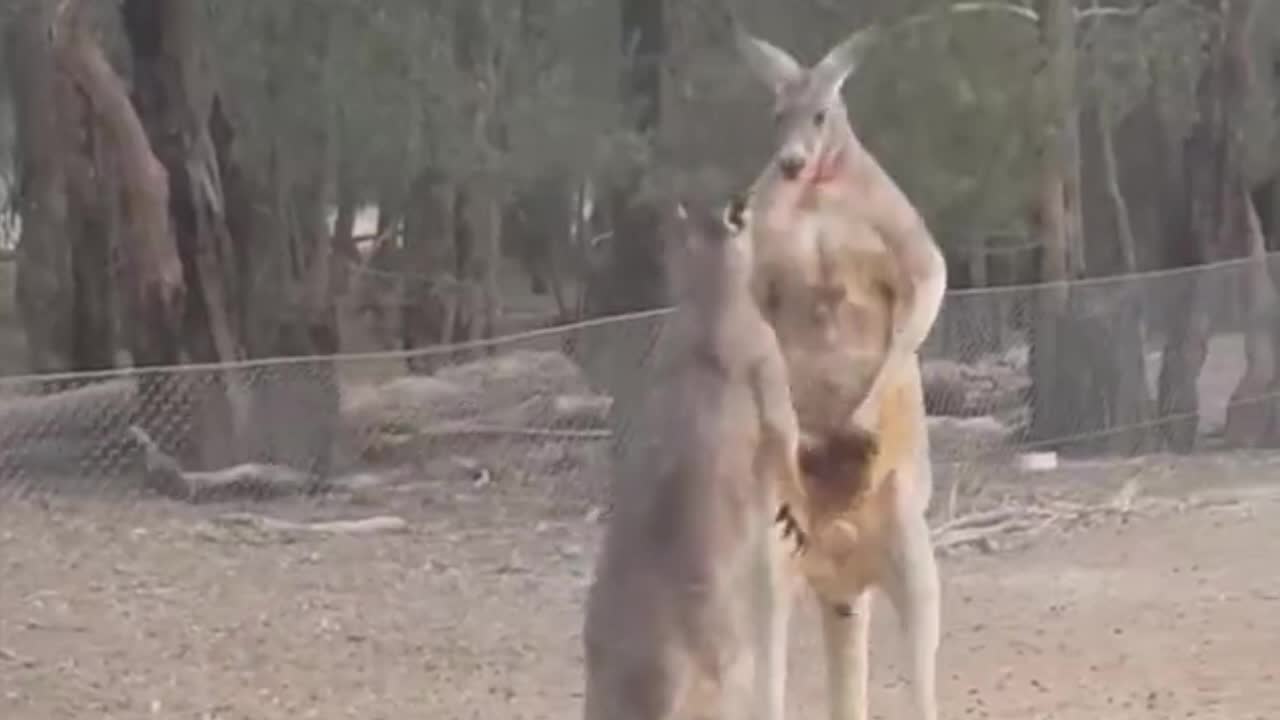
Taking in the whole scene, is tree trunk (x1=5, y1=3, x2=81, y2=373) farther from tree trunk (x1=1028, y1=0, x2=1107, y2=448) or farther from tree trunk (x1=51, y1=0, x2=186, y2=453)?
tree trunk (x1=1028, y1=0, x2=1107, y2=448)

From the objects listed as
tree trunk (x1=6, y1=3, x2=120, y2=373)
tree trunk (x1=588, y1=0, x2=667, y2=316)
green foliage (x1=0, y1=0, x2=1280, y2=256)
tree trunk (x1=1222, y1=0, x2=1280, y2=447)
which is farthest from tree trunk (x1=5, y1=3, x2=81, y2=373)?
tree trunk (x1=1222, y1=0, x2=1280, y2=447)

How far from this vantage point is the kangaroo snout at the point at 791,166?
198 inches

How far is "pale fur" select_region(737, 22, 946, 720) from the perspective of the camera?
502 centimetres

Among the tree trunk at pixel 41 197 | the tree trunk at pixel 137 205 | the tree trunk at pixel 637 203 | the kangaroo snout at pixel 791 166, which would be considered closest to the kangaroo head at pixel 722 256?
the kangaroo snout at pixel 791 166

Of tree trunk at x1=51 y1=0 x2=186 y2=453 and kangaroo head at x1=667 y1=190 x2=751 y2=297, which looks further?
tree trunk at x1=51 y1=0 x2=186 y2=453

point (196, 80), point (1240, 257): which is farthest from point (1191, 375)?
point (196, 80)

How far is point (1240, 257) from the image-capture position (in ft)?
51.5

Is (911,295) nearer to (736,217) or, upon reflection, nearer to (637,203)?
(736,217)

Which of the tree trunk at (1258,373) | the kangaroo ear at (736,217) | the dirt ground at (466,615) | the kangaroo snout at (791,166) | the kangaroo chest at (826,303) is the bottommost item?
the dirt ground at (466,615)

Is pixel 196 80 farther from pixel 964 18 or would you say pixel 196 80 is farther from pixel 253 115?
pixel 964 18

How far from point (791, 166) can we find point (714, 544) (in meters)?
0.75

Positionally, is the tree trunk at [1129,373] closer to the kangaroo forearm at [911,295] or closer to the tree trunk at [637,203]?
the tree trunk at [637,203]

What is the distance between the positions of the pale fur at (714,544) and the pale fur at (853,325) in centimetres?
6

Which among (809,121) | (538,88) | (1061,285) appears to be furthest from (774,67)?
(1061,285)
